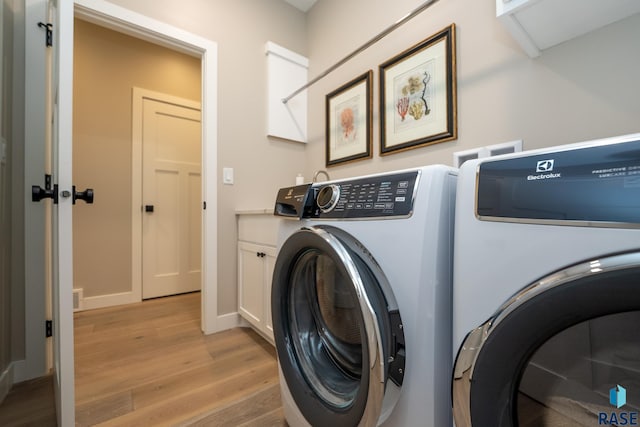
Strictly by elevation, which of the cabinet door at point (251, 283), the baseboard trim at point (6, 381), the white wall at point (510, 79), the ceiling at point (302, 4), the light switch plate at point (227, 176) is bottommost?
the baseboard trim at point (6, 381)

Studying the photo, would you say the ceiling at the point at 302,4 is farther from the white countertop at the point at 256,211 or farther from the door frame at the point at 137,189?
the white countertop at the point at 256,211

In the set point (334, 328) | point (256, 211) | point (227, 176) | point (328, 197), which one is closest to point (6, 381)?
point (256, 211)

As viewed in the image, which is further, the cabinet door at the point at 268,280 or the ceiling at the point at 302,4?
the ceiling at the point at 302,4

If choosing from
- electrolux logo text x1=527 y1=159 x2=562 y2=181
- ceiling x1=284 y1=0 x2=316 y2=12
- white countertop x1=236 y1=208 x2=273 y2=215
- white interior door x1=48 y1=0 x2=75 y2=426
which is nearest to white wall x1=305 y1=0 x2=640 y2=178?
ceiling x1=284 y1=0 x2=316 y2=12

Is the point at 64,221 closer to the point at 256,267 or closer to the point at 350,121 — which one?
the point at 256,267

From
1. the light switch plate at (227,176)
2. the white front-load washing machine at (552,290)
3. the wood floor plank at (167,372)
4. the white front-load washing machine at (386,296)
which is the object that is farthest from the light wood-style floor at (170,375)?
the light switch plate at (227,176)

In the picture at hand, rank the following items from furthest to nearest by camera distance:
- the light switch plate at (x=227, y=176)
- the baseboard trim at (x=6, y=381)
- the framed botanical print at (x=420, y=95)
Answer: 1. the light switch plate at (x=227, y=176)
2. the framed botanical print at (x=420, y=95)
3. the baseboard trim at (x=6, y=381)

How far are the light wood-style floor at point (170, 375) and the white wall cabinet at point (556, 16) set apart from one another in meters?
1.69

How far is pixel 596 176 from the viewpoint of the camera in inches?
14.5

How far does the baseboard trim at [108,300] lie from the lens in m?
2.24

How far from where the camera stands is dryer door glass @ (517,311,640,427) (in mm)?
359

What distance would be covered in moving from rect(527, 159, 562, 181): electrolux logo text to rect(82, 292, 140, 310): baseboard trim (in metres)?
2.97

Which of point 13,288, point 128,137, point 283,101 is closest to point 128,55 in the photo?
point 128,137

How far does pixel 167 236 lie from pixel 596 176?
299cm
